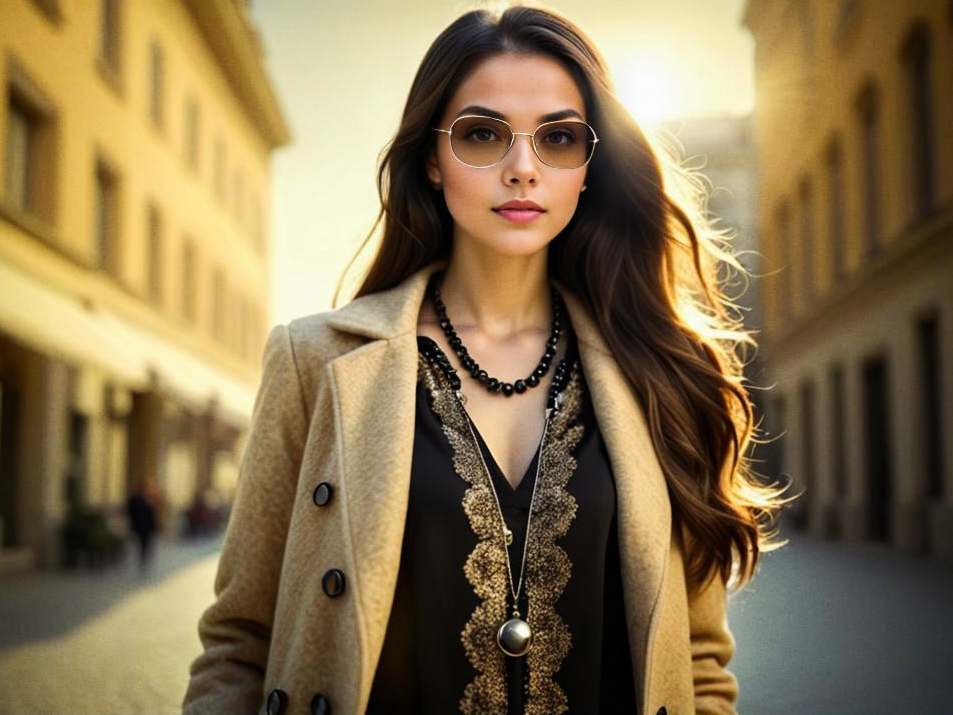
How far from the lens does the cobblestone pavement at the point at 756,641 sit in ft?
21.2

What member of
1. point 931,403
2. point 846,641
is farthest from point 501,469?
point 931,403

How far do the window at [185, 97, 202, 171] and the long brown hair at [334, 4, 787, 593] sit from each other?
25.1 metres

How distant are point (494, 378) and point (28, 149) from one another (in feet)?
51.8

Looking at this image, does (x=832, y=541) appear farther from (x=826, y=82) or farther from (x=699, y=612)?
(x=699, y=612)

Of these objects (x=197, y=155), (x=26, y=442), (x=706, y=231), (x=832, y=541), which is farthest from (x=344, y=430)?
(x=197, y=155)

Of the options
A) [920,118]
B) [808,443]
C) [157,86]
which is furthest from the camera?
[808,443]

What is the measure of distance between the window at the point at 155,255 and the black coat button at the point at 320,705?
22.7 m

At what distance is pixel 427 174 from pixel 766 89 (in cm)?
2930

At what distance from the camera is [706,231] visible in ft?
9.71

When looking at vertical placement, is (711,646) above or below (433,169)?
below

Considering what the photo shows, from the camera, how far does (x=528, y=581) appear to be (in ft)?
7.54

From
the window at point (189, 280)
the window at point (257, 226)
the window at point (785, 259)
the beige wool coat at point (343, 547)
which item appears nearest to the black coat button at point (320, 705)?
the beige wool coat at point (343, 547)

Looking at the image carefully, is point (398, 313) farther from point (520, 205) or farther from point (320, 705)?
point (320, 705)

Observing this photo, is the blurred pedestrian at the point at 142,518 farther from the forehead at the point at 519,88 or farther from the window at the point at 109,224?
the forehead at the point at 519,88
